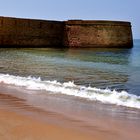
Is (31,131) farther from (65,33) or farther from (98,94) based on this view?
(65,33)

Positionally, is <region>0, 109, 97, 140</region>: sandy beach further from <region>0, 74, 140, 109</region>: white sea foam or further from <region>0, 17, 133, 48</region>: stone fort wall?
<region>0, 17, 133, 48</region>: stone fort wall

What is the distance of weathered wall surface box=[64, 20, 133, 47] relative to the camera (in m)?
37.4

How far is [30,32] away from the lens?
35.8 meters

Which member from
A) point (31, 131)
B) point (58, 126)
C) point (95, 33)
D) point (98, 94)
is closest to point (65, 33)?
point (95, 33)

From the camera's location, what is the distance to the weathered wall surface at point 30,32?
34.0m

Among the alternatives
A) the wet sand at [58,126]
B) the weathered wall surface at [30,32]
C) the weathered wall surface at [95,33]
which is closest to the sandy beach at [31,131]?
the wet sand at [58,126]

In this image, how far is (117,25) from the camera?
3900cm

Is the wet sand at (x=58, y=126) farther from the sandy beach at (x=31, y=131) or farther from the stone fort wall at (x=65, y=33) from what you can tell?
the stone fort wall at (x=65, y=33)

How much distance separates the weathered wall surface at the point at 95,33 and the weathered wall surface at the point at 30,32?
1.20 m

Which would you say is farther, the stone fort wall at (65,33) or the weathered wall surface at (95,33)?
the weathered wall surface at (95,33)

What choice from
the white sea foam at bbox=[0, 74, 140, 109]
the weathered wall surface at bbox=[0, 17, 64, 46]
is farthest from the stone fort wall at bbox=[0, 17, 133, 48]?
the white sea foam at bbox=[0, 74, 140, 109]

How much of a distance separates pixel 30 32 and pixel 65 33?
4.02 meters

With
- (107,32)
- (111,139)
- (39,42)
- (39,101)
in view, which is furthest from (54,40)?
(111,139)

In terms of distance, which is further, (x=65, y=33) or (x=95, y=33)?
(x=95, y=33)
